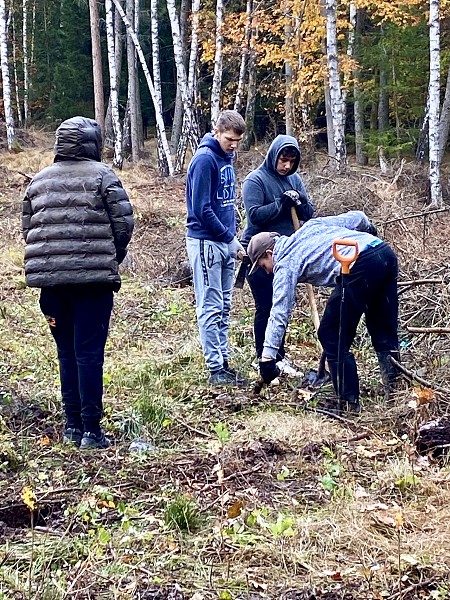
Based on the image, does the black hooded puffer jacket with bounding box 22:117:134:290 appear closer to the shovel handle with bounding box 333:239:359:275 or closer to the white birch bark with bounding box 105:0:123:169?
the shovel handle with bounding box 333:239:359:275

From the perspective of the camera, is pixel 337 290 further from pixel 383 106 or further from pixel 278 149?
pixel 383 106

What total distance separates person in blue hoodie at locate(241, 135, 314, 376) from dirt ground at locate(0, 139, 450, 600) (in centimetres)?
62

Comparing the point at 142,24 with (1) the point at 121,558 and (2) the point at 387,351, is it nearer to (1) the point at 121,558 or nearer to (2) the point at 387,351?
(2) the point at 387,351

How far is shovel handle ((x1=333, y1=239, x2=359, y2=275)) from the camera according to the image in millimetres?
4695

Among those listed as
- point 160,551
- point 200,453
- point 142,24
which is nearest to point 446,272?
point 200,453

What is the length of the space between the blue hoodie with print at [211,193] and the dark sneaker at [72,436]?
A: 1.85 m

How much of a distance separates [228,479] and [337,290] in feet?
5.14

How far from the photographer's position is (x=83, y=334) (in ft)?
15.0

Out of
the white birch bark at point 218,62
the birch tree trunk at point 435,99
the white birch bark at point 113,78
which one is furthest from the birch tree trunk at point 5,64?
the birch tree trunk at point 435,99

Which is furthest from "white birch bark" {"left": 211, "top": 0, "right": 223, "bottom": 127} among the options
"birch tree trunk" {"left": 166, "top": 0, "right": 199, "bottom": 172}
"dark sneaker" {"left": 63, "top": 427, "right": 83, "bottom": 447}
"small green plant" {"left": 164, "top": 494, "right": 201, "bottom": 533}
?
"small green plant" {"left": 164, "top": 494, "right": 201, "bottom": 533}

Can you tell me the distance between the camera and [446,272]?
6.68 metres

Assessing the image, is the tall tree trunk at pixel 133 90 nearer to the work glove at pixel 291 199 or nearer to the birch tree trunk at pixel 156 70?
the birch tree trunk at pixel 156 70

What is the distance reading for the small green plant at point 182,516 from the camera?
11.5 ft

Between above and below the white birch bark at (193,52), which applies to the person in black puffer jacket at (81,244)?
below
